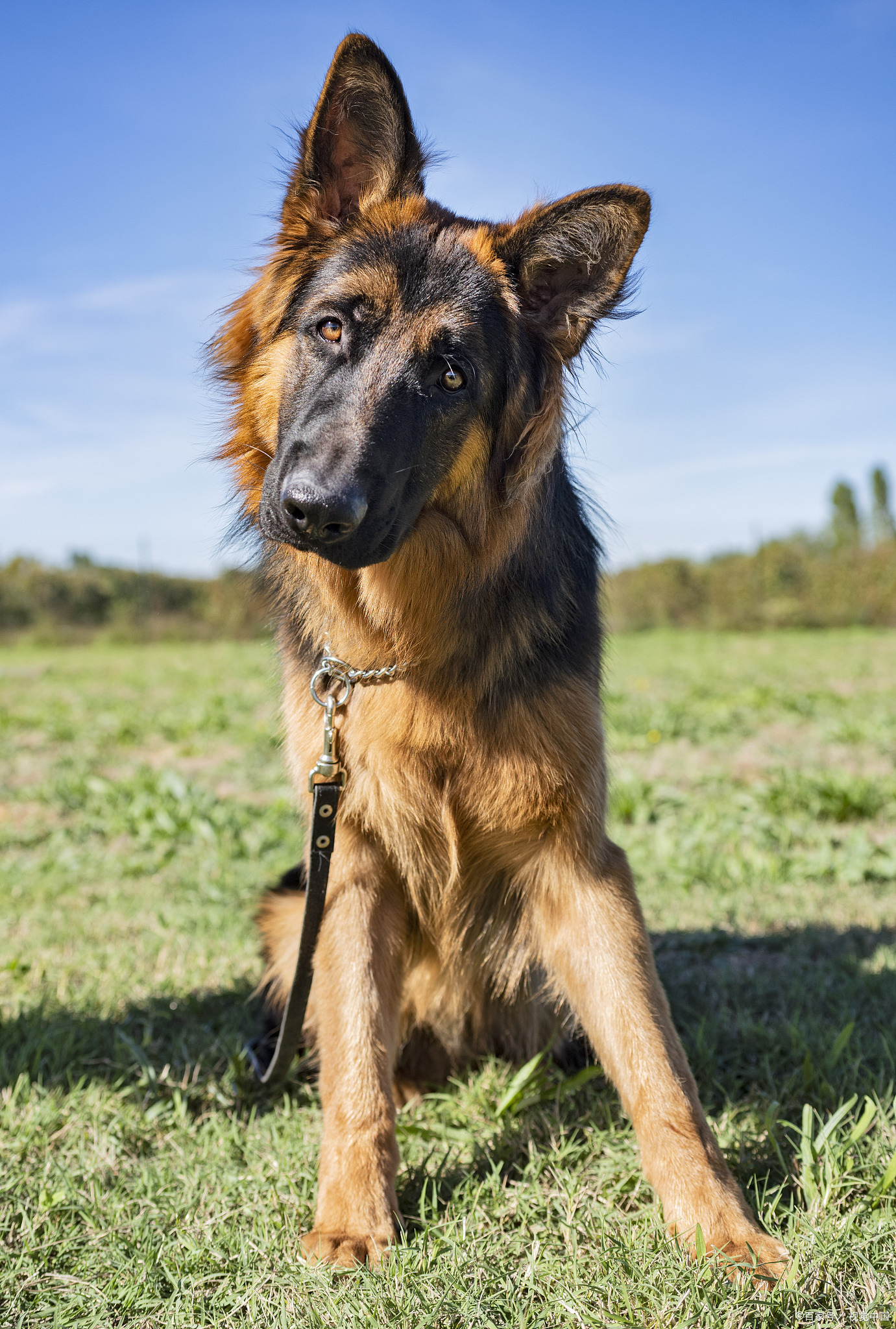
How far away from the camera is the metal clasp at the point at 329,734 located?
2471 mm

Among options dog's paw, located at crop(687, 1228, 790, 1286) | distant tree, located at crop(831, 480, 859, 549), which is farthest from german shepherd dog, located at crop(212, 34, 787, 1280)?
distant tree, located at crop(831, 480, 859, 549)

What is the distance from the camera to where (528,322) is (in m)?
2.62

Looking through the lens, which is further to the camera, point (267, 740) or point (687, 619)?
point (687, 619)

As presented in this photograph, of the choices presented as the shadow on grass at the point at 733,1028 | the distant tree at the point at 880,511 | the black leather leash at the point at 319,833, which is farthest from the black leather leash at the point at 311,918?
the distant tree at the point at 880,511

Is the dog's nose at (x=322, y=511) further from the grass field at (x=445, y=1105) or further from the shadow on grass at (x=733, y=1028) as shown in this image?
the shadow on grass at (x=733, y=1028)

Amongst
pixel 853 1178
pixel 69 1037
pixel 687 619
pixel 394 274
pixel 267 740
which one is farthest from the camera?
pixel 687 619

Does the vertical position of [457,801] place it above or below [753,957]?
above

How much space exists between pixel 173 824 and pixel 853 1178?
4.62 metres

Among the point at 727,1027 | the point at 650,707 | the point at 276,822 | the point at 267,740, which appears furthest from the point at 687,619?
the point at 727,1027

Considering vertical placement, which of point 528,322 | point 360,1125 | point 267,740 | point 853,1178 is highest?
point 528,322

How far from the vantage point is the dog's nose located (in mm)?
2062

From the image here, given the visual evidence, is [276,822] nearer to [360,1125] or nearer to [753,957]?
[753,957]

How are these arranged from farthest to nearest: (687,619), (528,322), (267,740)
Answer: (687,619)
(267,740)
(528,322)

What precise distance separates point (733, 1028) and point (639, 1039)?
96 cm
